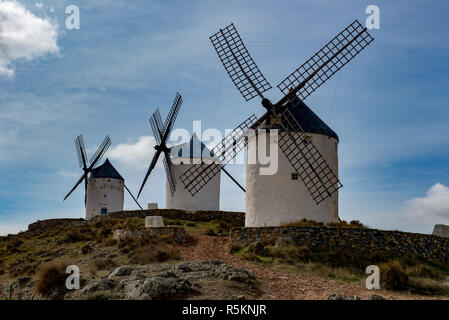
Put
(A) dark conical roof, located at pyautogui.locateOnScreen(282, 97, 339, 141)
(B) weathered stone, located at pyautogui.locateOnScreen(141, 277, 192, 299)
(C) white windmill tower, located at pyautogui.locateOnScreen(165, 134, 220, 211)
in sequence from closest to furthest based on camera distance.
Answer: (B) weathered stone, located at pyautogui.locateOnScreen(141, 277, 192, 299)
(A) dark conical roof, located at pyautogui.locateOnScreen(282, 97, 339, 141)
(C) white windmill tower, located at pyautogui.locateOnScreen(165, 134, 220, 211)

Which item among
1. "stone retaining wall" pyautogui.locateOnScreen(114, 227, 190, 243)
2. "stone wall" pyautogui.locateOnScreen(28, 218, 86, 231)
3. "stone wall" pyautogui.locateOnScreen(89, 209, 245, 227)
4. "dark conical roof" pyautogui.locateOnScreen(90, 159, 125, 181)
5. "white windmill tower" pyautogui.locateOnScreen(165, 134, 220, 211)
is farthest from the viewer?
→ "stone wall" pyautogui.locateOnScreen(28, 218, 86, 231)

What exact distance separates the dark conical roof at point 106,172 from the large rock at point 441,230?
23.8 meters

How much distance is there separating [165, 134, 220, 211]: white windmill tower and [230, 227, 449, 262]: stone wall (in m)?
14.8

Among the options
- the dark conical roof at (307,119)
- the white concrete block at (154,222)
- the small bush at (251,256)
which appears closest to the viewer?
the small bush at (251,256)

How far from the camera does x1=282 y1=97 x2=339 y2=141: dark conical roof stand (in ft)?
65.0

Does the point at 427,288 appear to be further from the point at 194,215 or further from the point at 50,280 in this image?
the point at 194,215

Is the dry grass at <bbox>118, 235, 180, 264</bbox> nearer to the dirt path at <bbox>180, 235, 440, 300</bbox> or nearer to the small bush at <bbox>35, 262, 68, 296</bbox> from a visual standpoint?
the dirt path at <bbox>180, 235, 440, 300</bbox>

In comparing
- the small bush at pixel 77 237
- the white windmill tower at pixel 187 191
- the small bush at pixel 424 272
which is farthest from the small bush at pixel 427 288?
the white windmill tower at pixel 187 191

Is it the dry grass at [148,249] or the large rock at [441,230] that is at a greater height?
the large rock at [441,230]

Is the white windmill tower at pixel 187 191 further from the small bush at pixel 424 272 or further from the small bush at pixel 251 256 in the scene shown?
the small bush at pixel 424 272

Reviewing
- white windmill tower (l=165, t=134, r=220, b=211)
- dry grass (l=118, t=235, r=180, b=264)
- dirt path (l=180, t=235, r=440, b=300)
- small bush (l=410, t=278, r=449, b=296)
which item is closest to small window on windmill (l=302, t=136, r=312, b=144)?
dirt path (l=180, t=235, r=440, b=300)

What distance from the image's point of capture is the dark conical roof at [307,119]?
1981 cm
